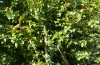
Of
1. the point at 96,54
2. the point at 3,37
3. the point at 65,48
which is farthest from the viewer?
the point at 96,54

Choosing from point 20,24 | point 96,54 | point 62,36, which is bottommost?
point 96,54

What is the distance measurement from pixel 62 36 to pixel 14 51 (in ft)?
3.26

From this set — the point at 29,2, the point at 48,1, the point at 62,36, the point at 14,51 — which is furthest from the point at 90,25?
the point at 14,51

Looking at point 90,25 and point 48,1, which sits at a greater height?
point 48,1

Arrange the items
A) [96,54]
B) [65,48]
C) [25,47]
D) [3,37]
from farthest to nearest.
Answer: [96,54] → [65,48] → [25,47] → [3,37]

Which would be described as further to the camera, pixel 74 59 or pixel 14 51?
pixel 74 59

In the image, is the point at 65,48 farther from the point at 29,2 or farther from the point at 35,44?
the point at 29,2

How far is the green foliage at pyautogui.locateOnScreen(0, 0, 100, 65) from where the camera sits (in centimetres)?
434

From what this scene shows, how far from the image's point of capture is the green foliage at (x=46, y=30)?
434cm

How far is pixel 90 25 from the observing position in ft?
14.9

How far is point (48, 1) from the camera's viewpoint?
4.51 meters

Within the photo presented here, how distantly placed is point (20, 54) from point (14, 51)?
142 mm

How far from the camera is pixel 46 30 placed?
4621 millimetres

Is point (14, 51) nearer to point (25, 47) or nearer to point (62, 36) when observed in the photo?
point (25, 47)
